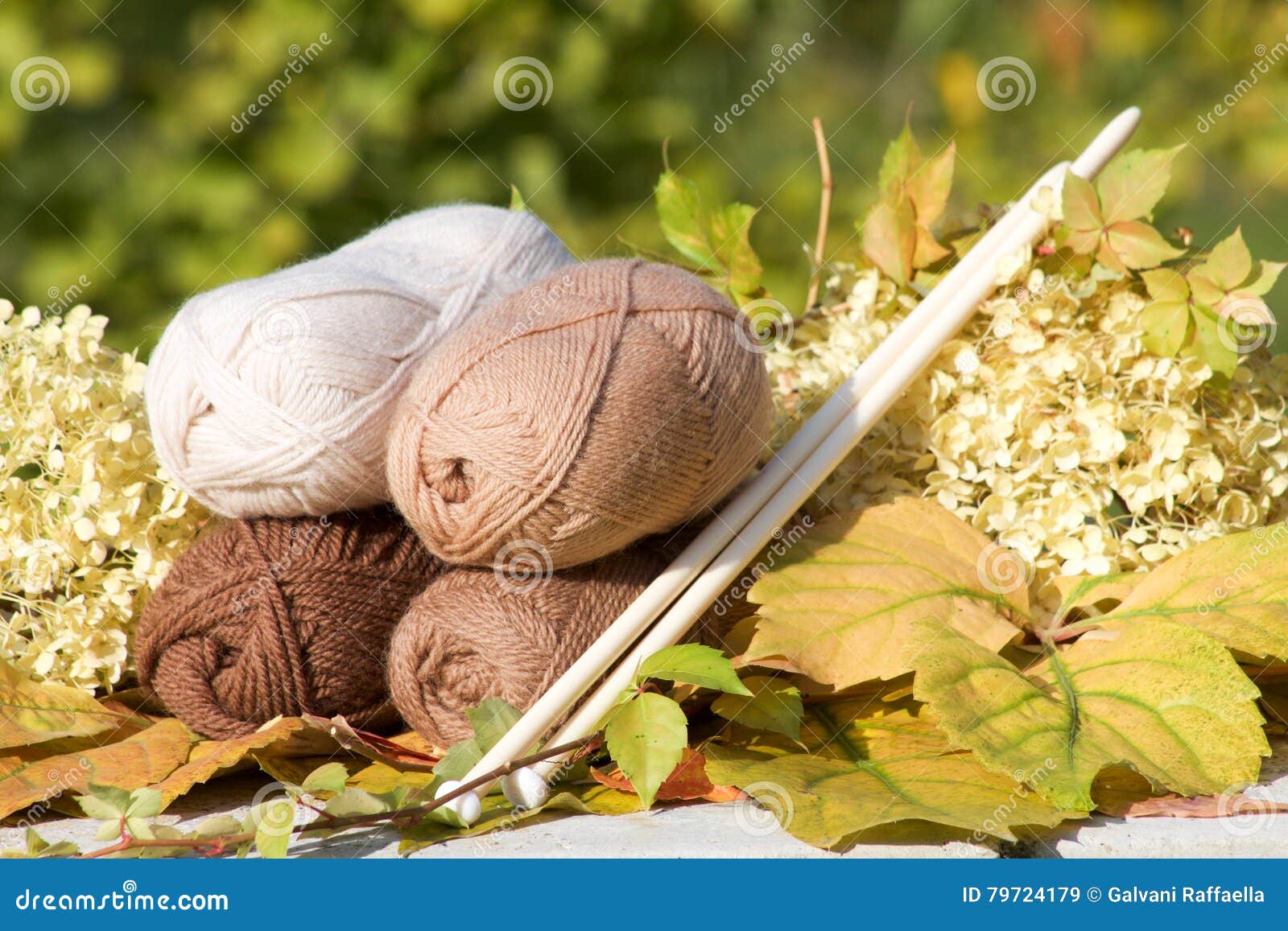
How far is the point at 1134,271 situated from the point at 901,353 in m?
0.20

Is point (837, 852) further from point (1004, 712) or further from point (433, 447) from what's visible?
point (433, 447)

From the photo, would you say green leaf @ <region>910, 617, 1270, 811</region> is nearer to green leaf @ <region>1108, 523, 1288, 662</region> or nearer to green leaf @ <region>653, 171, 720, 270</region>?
green leaf @ <region>1108, 523, 1288, 662</region>

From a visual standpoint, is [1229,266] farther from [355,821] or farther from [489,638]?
[355,821]

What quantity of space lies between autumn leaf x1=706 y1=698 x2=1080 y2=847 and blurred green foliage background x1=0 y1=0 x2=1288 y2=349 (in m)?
0.85

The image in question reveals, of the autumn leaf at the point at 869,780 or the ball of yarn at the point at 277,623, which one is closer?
the autumn leaf at the point at 869,780

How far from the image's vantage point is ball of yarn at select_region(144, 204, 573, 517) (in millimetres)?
721

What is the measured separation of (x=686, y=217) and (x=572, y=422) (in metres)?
0.41

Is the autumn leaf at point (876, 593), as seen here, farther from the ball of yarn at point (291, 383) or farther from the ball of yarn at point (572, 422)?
the ball of yarn at point (291, 383)

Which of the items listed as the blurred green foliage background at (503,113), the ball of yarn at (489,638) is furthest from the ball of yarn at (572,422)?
the blurred green foliage background at (503,113)

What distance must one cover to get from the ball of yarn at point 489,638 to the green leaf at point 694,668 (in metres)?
0.06

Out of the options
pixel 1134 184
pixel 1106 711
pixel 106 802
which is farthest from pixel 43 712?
pixel 1134 184

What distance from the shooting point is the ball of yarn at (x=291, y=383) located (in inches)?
28.4

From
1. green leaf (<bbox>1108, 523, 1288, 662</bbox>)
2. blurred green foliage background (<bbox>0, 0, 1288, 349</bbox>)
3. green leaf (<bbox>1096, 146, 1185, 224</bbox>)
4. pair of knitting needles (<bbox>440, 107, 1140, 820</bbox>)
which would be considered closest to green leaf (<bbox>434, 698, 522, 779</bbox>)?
pair of knitting needles (<bbox>440, 107, 1140, 820</bbox>)

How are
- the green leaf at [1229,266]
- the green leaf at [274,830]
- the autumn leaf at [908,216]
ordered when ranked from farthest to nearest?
1. the autumn leaf at [908,216]
2. the green leaf at [1229,266]
3. the green leaf at [274,830]
